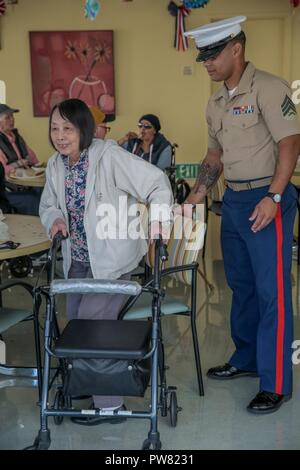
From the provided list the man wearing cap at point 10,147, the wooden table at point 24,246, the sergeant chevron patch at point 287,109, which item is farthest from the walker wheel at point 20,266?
the sergeant chevron patch at point 287,109

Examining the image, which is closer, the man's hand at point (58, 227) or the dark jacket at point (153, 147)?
the man's hand at point (58, 227)

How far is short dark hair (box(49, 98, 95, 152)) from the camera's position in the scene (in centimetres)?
278

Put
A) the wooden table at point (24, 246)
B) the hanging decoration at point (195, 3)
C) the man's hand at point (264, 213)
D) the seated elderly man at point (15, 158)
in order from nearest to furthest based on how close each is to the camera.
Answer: the man's hand at point (264, 213) → the wooden table at point (24, 246) → the seated elderly man at point (15, 158) → the hanging decoration at point (195, 3)

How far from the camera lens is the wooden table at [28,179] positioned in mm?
5375

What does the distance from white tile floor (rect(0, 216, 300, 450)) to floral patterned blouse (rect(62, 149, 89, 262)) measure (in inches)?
30.8

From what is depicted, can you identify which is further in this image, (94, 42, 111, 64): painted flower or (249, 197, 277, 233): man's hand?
(94, 42, 111, 64): painted flower

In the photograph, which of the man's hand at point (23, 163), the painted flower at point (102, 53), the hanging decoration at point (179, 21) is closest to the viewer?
the man's hand at point (23, 163)

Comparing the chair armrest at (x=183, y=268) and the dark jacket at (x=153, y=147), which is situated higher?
the dark jacket at (x=153, y=147)

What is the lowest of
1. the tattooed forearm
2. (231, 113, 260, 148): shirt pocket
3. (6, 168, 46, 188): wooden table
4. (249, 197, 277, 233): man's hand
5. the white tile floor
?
the white tile floor

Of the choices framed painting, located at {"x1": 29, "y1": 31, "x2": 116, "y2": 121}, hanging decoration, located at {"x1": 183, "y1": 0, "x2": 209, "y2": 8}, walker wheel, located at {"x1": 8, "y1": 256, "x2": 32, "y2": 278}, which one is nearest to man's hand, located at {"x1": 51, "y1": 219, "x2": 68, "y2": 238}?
walker wheel, located at {"x1": 8, "y1": 256, "x2": 32, "y2": 278}

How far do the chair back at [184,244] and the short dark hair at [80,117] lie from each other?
64 centimetres

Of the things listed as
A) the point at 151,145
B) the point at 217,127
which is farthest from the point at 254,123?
the point at 151,145

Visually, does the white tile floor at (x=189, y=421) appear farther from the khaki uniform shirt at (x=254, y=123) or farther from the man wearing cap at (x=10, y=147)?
the man wearing cap at (x=10, y=147)

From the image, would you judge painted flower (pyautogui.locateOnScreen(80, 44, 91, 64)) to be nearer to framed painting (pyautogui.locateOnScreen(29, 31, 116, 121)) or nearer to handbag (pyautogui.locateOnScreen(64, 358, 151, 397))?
framed painting (pyautogui.locateOnScreen(29, 31, 116, 121))
